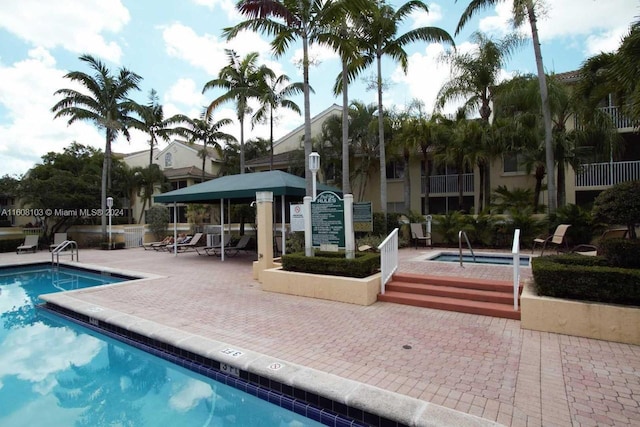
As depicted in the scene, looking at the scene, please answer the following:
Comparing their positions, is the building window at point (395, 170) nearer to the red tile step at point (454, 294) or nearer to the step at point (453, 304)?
the red tile step at point (454, 294)


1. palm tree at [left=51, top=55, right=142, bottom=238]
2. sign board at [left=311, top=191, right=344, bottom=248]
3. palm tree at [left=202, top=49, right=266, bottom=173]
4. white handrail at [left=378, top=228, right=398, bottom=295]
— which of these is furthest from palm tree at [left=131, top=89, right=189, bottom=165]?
white handrail at [left=378, top=228, right=398, bottom=295]

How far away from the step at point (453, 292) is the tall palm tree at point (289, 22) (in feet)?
14.2

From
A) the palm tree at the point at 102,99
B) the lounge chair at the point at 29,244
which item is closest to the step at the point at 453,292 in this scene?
the palm tree at the point at 102,99

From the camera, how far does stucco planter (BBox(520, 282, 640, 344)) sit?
476cm

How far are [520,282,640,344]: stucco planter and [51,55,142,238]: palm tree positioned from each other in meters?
21.0

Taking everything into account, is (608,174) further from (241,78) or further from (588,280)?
(241,78)

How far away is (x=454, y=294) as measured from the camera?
6758 millimetres

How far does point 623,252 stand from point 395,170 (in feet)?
55.8

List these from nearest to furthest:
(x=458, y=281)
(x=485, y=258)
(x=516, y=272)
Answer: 1. (x=516, y=272)
2. (x=458, y=281)
3. (x=485, y=258)

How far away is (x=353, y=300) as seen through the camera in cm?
696

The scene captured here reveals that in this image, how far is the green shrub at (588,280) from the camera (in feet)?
15.9

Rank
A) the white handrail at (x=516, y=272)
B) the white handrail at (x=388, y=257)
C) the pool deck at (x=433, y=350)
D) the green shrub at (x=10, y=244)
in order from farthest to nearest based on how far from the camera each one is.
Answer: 1. the green shrub at (x=10, y=244)
2. the white handrail at (x=388, y=257)
3. the white handrail at (x=516, y=272)
4. the pool deck at (x=433, y=350)

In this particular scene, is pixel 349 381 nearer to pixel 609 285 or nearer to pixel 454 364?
pixel 454 364

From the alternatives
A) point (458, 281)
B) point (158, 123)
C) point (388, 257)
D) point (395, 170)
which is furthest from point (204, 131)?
point (458, 281)
